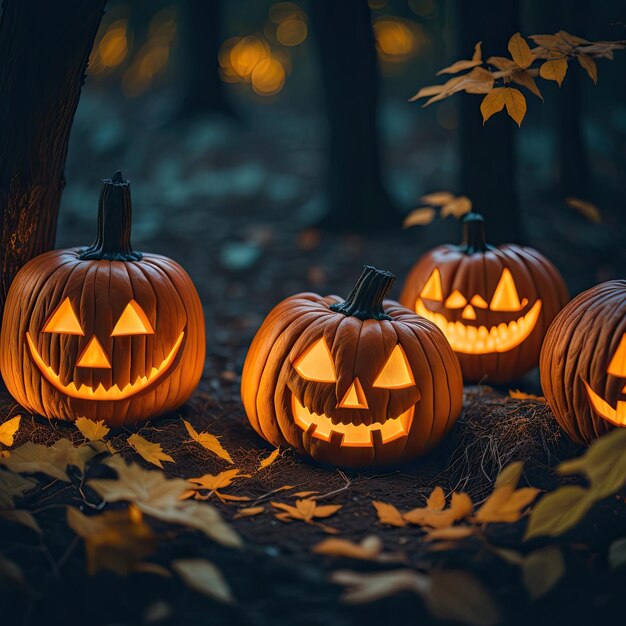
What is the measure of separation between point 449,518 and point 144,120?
851cm

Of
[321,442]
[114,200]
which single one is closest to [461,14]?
[114,200]

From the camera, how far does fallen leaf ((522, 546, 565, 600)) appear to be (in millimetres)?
2318

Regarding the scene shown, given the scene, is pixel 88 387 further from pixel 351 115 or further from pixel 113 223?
pixel 351 115

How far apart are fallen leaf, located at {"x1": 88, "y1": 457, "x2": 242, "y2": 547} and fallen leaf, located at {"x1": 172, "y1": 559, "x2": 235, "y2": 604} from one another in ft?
0.32

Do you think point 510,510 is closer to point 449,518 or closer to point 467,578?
point 449,518

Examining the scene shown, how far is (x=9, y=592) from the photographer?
2.43 meters

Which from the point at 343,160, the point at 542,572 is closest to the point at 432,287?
the point at 542,572

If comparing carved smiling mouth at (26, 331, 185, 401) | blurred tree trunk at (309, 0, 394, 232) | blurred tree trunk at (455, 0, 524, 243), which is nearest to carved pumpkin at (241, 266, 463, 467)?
carved smiling mouth at (26, 331, 185, 401)

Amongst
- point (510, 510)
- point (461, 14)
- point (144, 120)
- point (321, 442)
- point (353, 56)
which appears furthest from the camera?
point (144, 120)

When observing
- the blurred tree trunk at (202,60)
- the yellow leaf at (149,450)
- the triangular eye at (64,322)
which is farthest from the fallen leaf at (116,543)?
the blurred tree trunk at (202,60)

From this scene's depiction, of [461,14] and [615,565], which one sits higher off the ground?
[461,14]

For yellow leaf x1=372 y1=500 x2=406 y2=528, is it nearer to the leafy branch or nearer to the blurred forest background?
the leafy branch

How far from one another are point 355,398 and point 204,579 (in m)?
1.27

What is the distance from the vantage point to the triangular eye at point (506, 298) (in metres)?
4.29
